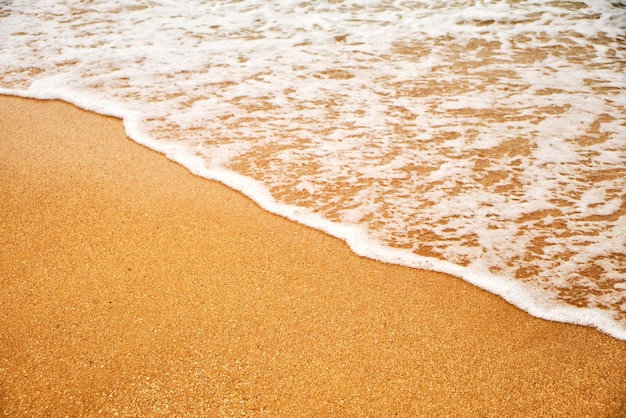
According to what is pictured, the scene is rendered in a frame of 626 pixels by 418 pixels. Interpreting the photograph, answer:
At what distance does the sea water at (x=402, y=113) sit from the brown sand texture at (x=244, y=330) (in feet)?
0.69

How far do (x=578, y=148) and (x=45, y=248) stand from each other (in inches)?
123

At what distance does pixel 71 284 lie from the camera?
7.27 feet

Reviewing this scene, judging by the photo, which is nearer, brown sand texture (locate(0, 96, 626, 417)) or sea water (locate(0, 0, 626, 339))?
brown sand texture (locate(0, 96, 626, 417))

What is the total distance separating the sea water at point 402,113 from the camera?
2537mm

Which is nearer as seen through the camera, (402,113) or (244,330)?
(244,330)

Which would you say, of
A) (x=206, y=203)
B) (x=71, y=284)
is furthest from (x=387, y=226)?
(x=71, y=284)

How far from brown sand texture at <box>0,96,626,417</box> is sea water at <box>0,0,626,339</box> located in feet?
0.69

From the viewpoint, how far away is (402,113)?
379 centimetres

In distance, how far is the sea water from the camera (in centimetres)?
254

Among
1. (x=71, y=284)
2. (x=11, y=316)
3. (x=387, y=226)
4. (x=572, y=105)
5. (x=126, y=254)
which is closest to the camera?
(x=11, y=316)

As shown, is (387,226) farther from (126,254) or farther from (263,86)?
(263,86)

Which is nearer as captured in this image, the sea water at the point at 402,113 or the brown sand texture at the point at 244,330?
the brown sand texture at the point at 244,330

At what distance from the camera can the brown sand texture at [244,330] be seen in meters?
1.78

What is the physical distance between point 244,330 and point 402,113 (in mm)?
2301
